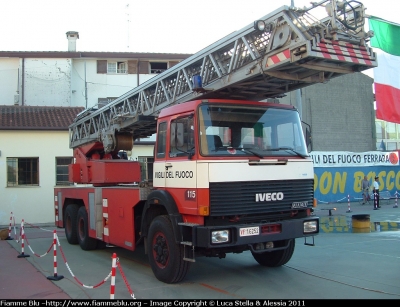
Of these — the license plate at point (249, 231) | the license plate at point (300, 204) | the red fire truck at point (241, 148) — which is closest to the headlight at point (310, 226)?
the red fire truck at point (241, 148)

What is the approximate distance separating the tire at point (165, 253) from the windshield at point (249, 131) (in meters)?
1.51

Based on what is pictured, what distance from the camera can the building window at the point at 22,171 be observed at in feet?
65.2

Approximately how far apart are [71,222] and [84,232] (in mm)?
1014

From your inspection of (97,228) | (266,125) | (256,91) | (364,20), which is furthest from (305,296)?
(97,228)

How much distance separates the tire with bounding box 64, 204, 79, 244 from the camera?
40.0ft

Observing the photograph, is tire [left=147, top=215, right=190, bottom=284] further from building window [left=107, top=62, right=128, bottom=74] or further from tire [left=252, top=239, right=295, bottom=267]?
building window [left=107, top=62, right=128, bottom=74]

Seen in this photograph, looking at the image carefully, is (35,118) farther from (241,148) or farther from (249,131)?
(241,148)

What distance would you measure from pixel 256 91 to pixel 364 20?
83.2 inches

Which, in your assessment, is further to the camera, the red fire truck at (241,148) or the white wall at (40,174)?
the white wall at (40,174)

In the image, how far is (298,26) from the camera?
6285 mm

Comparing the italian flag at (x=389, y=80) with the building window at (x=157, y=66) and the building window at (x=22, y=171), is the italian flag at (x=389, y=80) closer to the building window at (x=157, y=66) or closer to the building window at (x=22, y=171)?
the building window at (x=22, y=171)

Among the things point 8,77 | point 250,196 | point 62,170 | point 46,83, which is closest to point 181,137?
point 250,196

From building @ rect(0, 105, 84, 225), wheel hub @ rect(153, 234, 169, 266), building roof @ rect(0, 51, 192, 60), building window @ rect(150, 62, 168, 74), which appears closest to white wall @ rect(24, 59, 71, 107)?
building roof @ rect(0, 51, 192, 60)

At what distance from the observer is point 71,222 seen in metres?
12.3
